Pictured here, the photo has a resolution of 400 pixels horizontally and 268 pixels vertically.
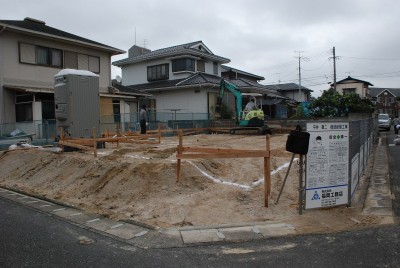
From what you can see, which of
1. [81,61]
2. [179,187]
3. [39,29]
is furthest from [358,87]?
[179,187]

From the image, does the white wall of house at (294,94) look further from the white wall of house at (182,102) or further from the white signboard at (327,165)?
the white signboard at (327,165)

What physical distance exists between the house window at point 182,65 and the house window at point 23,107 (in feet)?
48.2

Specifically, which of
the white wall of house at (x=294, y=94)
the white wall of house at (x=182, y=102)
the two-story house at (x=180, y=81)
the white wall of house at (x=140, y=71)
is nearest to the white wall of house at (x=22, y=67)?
the two-story house at (x=180, y=81)

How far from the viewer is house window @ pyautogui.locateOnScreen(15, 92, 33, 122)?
754 inches

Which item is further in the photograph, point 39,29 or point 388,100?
point 388,100

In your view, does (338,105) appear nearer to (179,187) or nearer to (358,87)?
(179,187)

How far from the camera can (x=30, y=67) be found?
19.8 meters

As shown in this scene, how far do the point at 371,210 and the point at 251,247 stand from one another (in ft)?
9.73

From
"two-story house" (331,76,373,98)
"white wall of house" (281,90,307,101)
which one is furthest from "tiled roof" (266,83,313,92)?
"two-story house" (331,76,373,98)

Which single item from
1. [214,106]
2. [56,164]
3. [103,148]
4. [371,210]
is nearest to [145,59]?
[214,106]

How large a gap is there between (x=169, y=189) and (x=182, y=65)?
24.6 metres

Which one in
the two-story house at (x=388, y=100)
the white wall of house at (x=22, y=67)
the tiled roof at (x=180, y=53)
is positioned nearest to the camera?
the white wall of house at (x=22, y=67)

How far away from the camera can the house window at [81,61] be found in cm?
2178

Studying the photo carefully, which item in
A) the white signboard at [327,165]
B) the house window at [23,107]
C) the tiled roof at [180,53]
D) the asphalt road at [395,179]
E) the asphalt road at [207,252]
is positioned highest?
the tiled roof at [180,53]
